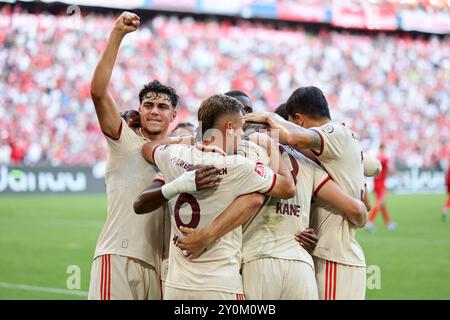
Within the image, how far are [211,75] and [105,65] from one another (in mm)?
29313

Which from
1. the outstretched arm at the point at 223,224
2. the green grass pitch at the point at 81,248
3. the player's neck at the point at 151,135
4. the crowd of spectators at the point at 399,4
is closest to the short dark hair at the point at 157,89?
A: the player's neck at the point at 151,135

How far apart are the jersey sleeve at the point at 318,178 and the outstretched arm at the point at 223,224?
662 mm

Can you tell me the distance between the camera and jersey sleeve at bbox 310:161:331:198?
501 centimetres

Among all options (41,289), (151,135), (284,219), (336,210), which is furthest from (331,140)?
(41,289)

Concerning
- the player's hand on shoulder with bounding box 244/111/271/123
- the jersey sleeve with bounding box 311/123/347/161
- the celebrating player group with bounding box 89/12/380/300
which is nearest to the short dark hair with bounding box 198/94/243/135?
the celebrating player group with bounding box 89/12/380/300

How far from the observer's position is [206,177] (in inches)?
172

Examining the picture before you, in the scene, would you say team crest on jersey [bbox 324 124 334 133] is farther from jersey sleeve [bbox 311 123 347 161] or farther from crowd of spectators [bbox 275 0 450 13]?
crowd of spectators [bbox 275 0 450 13]

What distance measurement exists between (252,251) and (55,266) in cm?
863

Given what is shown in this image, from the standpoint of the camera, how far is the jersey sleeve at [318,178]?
5013 millimetres

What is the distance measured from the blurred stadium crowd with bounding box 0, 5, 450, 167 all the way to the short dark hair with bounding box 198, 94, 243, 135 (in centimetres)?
2237

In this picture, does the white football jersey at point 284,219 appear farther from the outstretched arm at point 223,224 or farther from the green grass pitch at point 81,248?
the green grass pitch at point 81,248

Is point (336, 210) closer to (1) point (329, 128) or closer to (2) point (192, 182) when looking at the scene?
(1) point (329, 128)

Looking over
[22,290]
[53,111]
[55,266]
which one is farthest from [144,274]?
[53,111]

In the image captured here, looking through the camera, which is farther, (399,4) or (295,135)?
(399,4)
